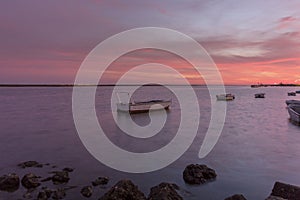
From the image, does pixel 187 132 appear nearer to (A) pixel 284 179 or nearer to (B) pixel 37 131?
(A) pixel 284 179

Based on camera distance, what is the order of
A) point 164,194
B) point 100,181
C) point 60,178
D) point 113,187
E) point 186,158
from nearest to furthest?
1. point 164,194
2. point 113,187
3. point 100,181
4. point 60,178
5. point 186,158

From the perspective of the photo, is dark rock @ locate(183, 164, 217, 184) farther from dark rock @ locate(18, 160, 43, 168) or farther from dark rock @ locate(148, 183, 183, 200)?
dark rock @ locate(18, 160, 43, 168)

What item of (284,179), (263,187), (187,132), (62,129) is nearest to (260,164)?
(284,179)

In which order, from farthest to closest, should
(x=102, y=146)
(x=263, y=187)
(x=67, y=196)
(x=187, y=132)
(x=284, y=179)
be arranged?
(x=187, y=132), (x=102, y=146), (x=284, y=179), (x=263, y=187), (x=67, y=196)

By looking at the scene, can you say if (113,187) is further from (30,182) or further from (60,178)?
(30,182)

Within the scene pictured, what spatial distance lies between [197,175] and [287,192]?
149 inches

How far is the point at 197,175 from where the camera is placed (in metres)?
10.9

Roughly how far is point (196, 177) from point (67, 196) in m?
5.39

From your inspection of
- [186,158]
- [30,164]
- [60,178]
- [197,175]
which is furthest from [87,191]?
[186,158]

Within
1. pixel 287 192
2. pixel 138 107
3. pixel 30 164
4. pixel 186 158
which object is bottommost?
pixel 186 158

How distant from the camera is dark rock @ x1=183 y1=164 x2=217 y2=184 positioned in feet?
34.8

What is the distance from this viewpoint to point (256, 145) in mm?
18031

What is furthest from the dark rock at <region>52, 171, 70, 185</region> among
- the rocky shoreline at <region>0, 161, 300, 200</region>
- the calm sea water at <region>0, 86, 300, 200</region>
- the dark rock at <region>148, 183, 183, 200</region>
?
the dark rock at <region>148, 183, 183, 200</region>

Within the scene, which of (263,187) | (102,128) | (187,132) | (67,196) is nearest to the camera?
(67,196)
